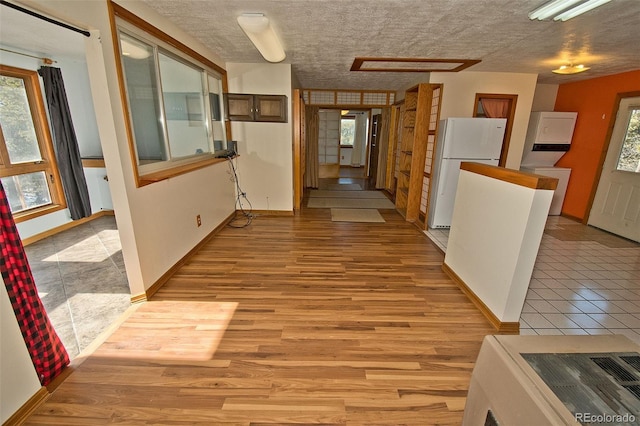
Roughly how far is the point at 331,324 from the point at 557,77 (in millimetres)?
5381

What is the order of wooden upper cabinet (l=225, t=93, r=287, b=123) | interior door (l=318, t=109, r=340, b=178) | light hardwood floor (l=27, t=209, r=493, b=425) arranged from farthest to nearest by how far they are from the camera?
interior door (l=318, t=109, r=340, b=178)
wooden upper cabinet (l=225, t=93, r=287, b=123)
light hardwood floor (l=27, t=209, r=493, b=425)

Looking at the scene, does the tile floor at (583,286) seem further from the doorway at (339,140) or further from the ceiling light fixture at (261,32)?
the doorway at (339,140)

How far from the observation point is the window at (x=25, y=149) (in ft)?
11.1

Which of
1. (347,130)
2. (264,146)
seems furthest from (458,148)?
(347,130)

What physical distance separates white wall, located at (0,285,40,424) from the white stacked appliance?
643cm

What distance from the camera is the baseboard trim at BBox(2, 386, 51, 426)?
1.34 meters

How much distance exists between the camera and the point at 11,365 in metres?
1.34

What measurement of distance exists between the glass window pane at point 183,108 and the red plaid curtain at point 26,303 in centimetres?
180

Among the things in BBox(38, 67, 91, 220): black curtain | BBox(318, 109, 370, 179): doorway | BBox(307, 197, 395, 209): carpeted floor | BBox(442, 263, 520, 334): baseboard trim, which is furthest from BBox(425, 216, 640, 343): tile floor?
BBox(318, 109, 370, 179): doorway

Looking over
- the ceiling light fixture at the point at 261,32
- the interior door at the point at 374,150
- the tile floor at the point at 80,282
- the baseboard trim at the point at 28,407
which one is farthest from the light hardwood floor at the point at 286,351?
the interior door at the point at 374,150

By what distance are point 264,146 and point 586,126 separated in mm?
5396

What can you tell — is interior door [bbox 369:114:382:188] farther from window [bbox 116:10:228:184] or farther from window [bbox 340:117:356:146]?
window [bbox 116:10:228:184]

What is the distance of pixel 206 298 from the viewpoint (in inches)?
95.2

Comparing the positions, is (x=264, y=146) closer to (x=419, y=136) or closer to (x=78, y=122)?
(x=419, y=136)
